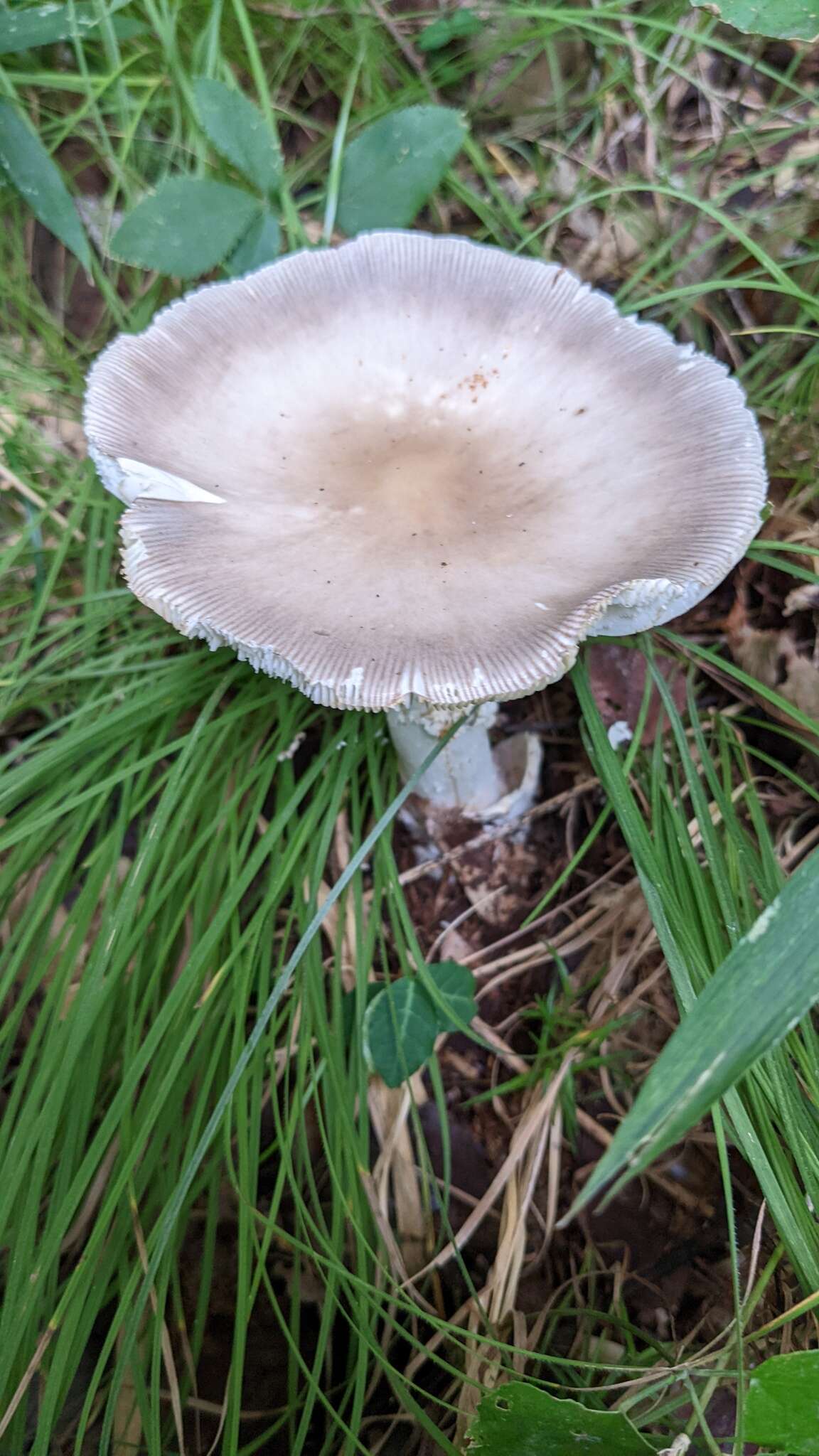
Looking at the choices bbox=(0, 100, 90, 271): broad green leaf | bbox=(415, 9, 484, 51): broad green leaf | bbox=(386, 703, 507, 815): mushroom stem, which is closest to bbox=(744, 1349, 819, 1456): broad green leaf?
bbox=(386, 703, 507, 815): mushroom stem

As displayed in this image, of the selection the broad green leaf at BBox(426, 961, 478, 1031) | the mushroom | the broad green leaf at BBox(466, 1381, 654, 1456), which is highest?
the mushroom

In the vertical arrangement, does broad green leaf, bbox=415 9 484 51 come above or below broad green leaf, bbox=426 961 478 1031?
above

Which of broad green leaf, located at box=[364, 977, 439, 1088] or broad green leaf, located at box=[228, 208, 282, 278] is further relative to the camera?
broad green leaf, located at box=[228, 208, 282, 278]

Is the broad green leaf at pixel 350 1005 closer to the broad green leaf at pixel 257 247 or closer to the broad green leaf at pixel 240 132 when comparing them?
the broad green leaf at pixel 257 247

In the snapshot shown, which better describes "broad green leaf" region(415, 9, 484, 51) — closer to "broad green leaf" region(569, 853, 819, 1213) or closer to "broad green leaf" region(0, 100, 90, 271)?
"broad green leaf" region(0, 100, 90, 271)

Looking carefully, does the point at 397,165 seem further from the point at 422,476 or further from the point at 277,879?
the point at 277,879

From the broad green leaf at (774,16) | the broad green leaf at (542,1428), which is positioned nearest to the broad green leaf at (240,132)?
the broad green leaf at (774,16)
